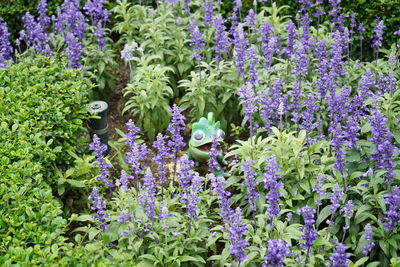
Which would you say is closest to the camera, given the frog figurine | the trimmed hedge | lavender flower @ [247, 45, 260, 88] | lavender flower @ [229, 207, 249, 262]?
lavender flower @ [229, 207, 249, 262]

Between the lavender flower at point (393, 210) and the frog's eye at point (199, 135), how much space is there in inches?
92.5

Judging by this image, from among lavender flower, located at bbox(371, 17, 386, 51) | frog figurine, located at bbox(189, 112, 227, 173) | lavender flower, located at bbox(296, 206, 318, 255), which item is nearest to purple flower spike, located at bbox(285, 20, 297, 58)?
lavender flower, located at bbox(371, 17, 386, 51)

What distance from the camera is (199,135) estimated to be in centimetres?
721

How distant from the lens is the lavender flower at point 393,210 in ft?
17.8

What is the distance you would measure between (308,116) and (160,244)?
2.04 meters

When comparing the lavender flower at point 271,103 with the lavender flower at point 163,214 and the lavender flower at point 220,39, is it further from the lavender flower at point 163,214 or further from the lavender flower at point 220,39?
the lavender flower at point 163,214

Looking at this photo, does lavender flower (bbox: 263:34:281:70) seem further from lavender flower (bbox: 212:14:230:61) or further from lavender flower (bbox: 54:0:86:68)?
lavender flower (bbox: 54:0:86:68)

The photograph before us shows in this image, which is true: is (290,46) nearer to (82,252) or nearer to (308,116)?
(308,116)

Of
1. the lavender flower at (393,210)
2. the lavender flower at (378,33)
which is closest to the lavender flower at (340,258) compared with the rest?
the lavender flower at (393,210)

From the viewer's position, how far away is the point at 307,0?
→ 29.3 feet

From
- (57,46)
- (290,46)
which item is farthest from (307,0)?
(57,46)

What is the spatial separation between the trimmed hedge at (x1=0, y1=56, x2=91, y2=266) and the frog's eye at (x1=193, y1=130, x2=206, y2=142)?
4.41ft

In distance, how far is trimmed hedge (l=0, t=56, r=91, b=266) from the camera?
16.6 ft

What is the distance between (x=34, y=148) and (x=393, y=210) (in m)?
3.61
